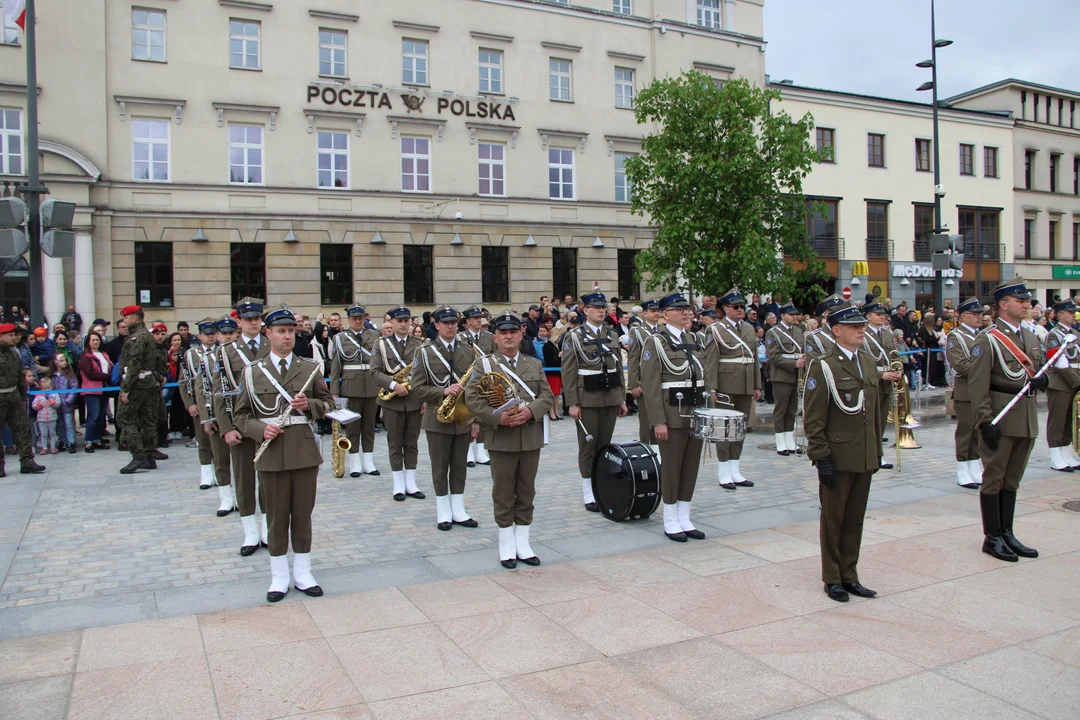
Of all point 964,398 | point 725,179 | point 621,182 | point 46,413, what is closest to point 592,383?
point 964,398

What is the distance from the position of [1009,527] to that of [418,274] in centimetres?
2432

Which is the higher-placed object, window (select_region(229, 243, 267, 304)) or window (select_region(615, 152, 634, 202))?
window (select_region(615, 152, 634, 202))

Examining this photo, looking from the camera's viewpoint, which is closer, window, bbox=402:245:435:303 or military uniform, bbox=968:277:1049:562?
military uniform, bbox=968:277:1049:562

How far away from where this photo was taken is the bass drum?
856 cm

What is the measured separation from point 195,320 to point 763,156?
60.3 feet

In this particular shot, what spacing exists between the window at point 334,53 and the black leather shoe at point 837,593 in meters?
25.9

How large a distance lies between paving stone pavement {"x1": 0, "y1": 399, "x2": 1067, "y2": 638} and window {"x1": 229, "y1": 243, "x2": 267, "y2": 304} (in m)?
15.2

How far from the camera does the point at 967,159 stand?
142 feet

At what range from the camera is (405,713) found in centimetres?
464

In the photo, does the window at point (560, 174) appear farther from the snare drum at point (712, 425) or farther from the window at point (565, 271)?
the snare drum at point (712, 425)

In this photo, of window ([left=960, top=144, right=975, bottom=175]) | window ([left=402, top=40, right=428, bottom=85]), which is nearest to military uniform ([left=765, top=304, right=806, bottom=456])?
window ([left=402, top=40, right=428, bottom=85])

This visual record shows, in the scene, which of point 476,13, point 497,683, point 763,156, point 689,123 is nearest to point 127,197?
point 476,13

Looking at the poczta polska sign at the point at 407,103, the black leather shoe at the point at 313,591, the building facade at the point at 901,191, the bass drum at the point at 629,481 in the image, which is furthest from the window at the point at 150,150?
the building facade at the point at 901,191

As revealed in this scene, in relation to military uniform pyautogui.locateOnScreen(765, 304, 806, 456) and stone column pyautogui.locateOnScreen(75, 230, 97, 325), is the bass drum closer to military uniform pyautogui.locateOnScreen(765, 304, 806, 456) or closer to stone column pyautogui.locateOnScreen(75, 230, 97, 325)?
military uniform pyautogui.locateOnScreen(765, 304, 806, 456)
